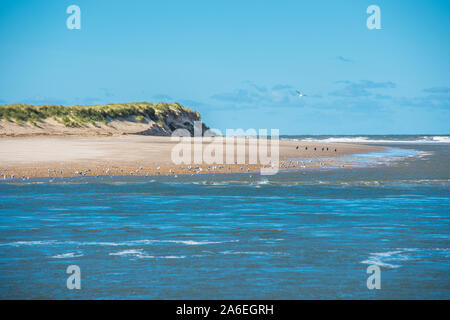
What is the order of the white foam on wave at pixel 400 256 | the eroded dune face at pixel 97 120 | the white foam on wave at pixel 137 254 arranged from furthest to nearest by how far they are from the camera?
the eroded dune face at pixel 97 120
the white foam on wave at pixel 137 254
the white foam on wave at pixel 400 256

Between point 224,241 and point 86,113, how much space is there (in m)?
72.1

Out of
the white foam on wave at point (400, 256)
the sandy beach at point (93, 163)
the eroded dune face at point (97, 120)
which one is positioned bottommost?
the white foam on wave at point (400, 256)

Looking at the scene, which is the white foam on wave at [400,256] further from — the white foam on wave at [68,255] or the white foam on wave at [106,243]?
the white foam on wave at [68,255]

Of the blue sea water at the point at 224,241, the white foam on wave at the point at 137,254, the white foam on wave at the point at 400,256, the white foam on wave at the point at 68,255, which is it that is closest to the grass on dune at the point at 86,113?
the blue sea water at the point at 224,241

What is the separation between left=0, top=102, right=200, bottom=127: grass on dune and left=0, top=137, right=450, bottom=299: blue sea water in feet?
166

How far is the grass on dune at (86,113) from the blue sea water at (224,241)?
166 feet

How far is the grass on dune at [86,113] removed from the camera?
237ft

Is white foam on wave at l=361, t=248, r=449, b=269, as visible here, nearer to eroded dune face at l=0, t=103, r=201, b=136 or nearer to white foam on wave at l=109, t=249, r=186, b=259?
white foam on wave at l=109, t=249, r=186, b=259

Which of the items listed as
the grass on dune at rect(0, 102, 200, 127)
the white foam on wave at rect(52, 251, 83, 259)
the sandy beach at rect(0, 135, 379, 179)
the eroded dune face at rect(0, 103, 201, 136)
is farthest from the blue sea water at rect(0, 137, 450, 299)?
the grass on dune at rect(0, 102, 200, 127)

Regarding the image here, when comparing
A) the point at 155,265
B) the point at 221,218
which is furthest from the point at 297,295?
the point at 221,218

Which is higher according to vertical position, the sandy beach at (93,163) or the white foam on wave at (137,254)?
the sandy beach at (93,163)

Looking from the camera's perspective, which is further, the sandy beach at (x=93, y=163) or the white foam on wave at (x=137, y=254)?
the sandy beach at (x=93, y=163)

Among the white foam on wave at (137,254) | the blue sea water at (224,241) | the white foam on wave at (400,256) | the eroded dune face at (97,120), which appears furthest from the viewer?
the eroded dune face at (97,120)

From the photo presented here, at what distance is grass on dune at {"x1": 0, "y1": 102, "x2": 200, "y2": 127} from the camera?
72250 millimetres
